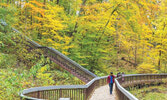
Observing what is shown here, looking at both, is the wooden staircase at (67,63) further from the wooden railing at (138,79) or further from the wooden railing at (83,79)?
the wooden railing at (138,79)

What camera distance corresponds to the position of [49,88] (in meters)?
8.51

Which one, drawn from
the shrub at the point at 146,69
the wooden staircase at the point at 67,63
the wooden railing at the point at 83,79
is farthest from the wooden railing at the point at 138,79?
the wooden staircase at the point at 67,63

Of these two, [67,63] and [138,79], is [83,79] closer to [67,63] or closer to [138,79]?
[67,63]

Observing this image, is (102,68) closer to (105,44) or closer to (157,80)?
(105,44)

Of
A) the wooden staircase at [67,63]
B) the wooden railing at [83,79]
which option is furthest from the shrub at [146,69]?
the wooden staircase at [67,63]

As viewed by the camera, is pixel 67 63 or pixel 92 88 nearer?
pixel 92 88

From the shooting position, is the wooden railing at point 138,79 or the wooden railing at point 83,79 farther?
the wooden railing at point 138,79

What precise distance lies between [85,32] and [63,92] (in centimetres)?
1267

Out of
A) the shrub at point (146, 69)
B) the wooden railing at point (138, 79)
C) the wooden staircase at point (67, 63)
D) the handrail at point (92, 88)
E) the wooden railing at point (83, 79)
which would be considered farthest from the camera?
the shrub at point (146, 69)

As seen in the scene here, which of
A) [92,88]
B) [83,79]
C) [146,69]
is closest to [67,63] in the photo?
[83,79]

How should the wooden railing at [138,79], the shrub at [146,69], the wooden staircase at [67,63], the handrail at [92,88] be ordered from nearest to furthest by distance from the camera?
the handrail at [92,88] → the wooden staircase at [67,63] → the wooden railing at [138,79] → the shrub at [146,69]

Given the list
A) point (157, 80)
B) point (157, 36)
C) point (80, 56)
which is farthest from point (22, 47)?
point (157, 36)

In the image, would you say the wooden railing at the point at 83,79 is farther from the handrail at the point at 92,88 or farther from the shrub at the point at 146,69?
the shrub at the point at 146,69

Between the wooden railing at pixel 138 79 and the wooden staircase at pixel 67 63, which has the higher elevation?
the wooden staircase at pixel 67 63
